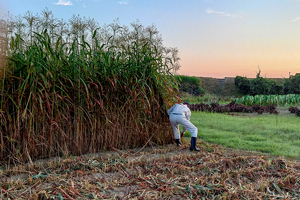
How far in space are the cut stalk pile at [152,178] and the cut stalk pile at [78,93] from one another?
1.40ft

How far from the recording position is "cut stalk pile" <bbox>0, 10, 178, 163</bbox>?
4.29 meters

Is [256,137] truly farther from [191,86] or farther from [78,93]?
[191,86]

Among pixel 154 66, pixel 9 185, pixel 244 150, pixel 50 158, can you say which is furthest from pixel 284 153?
pixel 9 185

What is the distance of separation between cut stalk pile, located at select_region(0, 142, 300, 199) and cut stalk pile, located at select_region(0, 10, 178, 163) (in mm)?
427

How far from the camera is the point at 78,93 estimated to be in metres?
4.66

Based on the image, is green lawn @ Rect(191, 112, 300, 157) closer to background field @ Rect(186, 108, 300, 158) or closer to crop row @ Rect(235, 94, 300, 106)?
background field @ Rect(186, 108, 300, 158)

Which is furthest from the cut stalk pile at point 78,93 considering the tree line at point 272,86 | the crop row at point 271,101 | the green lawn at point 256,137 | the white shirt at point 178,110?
the tree line at point 272,86

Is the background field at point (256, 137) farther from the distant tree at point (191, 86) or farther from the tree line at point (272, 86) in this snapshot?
the tree line at point (272, 86)

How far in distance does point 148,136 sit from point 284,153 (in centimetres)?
276

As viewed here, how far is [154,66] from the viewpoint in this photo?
18.0 ft

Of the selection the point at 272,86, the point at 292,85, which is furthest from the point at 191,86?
the point at 292,85

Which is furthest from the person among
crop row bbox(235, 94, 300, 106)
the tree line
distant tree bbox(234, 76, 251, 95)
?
distant tree bbox(234, 76, 251, 95)

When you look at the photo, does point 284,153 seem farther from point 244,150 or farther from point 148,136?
point 148,136

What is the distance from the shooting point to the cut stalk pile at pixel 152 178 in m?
3.16
